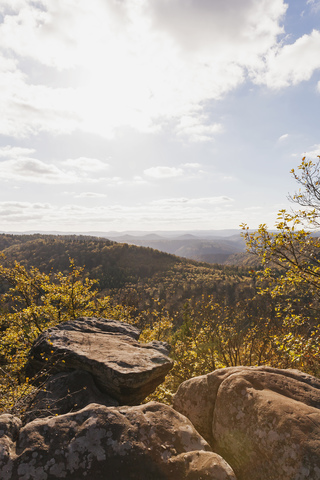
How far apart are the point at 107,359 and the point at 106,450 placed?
601 centimetres

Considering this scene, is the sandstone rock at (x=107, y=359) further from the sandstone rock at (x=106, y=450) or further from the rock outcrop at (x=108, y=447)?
the sandstone rock at (x=106, y=450)

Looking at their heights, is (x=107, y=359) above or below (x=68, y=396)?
above

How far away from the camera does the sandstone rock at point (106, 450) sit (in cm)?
572

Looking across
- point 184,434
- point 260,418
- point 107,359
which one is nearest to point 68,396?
point 107,359

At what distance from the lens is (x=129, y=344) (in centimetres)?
1472

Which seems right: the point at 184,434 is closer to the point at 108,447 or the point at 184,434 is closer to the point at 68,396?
the point at 108,447

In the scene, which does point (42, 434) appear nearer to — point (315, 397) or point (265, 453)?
point (265, 453)

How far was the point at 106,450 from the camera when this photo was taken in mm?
6145

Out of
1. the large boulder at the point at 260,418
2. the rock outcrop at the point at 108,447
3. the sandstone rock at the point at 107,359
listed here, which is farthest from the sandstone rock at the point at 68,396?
the large boulder at the point at 260,418

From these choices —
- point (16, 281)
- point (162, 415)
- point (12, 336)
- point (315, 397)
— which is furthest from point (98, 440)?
point (16, 281)

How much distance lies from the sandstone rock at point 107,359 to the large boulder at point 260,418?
7.44 feet

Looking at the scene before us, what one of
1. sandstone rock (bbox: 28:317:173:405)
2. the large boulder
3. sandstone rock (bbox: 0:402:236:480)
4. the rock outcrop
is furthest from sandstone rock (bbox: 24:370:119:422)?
the large boulder

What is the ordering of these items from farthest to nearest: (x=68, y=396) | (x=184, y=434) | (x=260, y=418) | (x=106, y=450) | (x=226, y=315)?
(x=226, y=315) → (x=68, y=396) → (x=260, y=418) → (x=184, y=434) → (x=106, y=450)

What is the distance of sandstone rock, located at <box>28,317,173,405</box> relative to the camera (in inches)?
442
